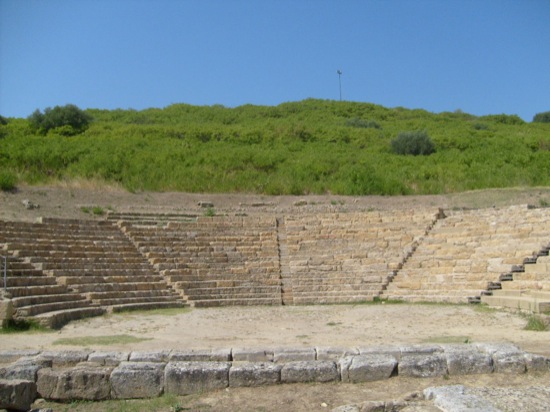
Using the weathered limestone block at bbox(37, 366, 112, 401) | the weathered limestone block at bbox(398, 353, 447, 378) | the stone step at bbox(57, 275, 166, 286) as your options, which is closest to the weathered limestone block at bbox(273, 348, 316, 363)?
the weathered limestone block at bbox(398, 353, 447, 378)

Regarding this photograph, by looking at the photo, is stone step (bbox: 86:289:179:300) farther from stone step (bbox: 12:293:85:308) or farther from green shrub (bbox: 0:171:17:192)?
green shrub (bbox: 0:171:17:192)

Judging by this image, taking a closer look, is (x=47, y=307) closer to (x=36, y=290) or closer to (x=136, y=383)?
(x=36, y=290)

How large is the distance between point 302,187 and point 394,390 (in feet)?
57.7

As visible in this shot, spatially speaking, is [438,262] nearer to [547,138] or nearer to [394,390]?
[394,390]

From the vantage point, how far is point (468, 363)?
22.8ft

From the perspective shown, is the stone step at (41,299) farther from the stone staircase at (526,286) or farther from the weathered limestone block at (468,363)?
the stone staircase at (526,286)

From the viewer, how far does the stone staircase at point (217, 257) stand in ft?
48.9

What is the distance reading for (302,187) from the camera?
2383 centimetres

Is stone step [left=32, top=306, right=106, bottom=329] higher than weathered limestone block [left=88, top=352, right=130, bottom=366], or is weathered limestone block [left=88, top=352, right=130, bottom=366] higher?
stone step [left=32, top=306, right=106, bottom=329]

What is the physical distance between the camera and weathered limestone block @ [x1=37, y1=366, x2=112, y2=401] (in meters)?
6.41

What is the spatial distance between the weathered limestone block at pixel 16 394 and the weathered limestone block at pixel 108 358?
1262 mm

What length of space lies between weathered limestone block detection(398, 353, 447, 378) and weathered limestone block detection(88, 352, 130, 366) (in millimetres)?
3182

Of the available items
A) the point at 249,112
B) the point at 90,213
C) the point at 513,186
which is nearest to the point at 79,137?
the point at 90,213

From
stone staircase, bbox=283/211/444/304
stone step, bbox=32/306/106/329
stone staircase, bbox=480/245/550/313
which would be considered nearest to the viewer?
stone step, bbox=32/306/106/329
